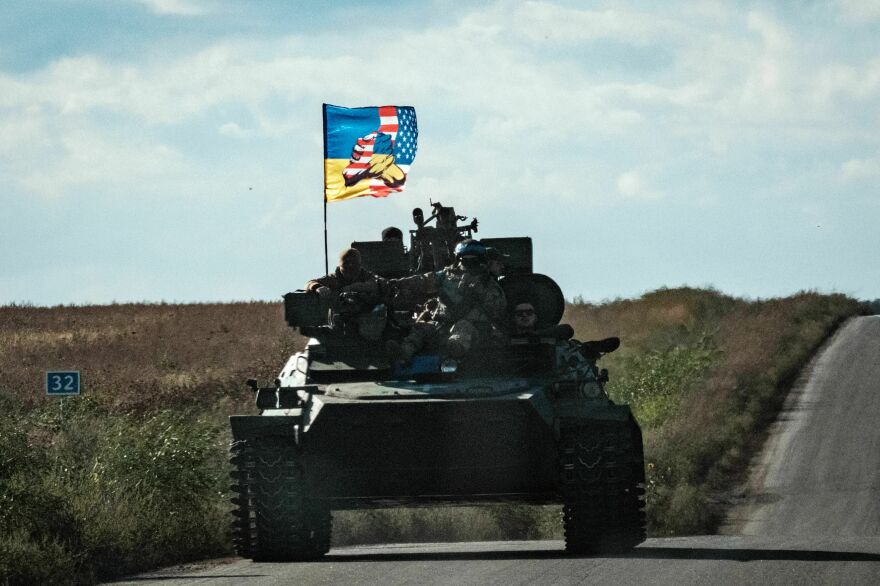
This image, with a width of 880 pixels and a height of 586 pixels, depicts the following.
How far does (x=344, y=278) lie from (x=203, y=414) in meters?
17.5

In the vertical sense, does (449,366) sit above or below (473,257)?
below

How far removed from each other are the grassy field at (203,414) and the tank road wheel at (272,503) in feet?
4.32

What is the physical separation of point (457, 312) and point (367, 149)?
1038cm

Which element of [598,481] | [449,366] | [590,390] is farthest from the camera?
[590,390]

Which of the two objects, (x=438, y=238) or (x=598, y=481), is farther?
(x=438, y=238)

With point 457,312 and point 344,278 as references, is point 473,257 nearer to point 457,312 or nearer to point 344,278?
point 457,312

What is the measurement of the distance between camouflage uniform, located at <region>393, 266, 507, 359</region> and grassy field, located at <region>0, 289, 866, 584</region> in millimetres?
3553

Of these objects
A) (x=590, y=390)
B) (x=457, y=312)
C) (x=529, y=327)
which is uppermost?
(x=457, y=312)

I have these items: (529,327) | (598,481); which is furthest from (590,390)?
(598,481)

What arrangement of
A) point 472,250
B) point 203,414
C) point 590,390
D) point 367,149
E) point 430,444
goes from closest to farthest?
point 430,444, point 590,390, point 472,250, point 367,149, point 203,414

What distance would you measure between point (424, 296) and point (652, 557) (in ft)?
13.0

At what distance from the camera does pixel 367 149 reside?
28.6m

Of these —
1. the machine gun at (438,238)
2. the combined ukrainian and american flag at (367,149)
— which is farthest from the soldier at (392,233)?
the combined ukrainian and american flag at (367,149)

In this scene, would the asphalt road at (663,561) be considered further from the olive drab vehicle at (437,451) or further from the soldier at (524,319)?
the soldier at (524,319)
